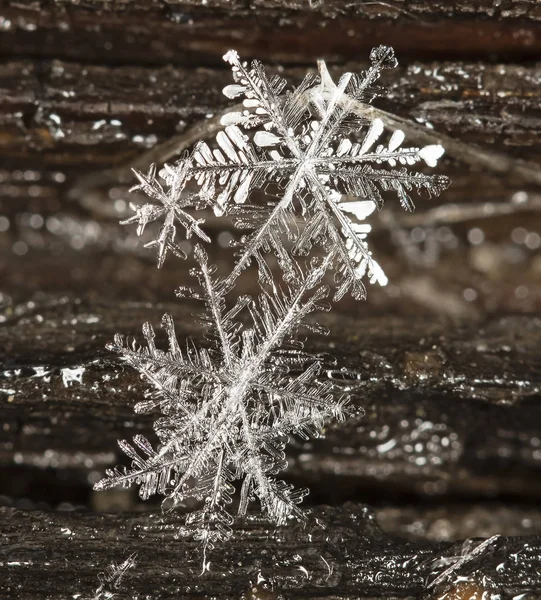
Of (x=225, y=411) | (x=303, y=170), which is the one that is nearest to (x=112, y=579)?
(x=225, y=411)

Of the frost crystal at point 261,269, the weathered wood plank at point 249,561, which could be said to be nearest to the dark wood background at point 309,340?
the weathered wood plank at point 249,561

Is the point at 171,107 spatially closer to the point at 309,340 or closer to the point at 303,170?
the point at 303,170

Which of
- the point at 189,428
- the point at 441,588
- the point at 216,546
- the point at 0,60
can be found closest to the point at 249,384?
the point at 189,428

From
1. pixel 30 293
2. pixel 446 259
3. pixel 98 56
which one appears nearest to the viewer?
pixel 98 56

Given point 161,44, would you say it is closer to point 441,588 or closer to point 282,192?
point 282,192

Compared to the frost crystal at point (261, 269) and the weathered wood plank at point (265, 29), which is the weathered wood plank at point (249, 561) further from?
the weathered wood plank at point (265, 29)
